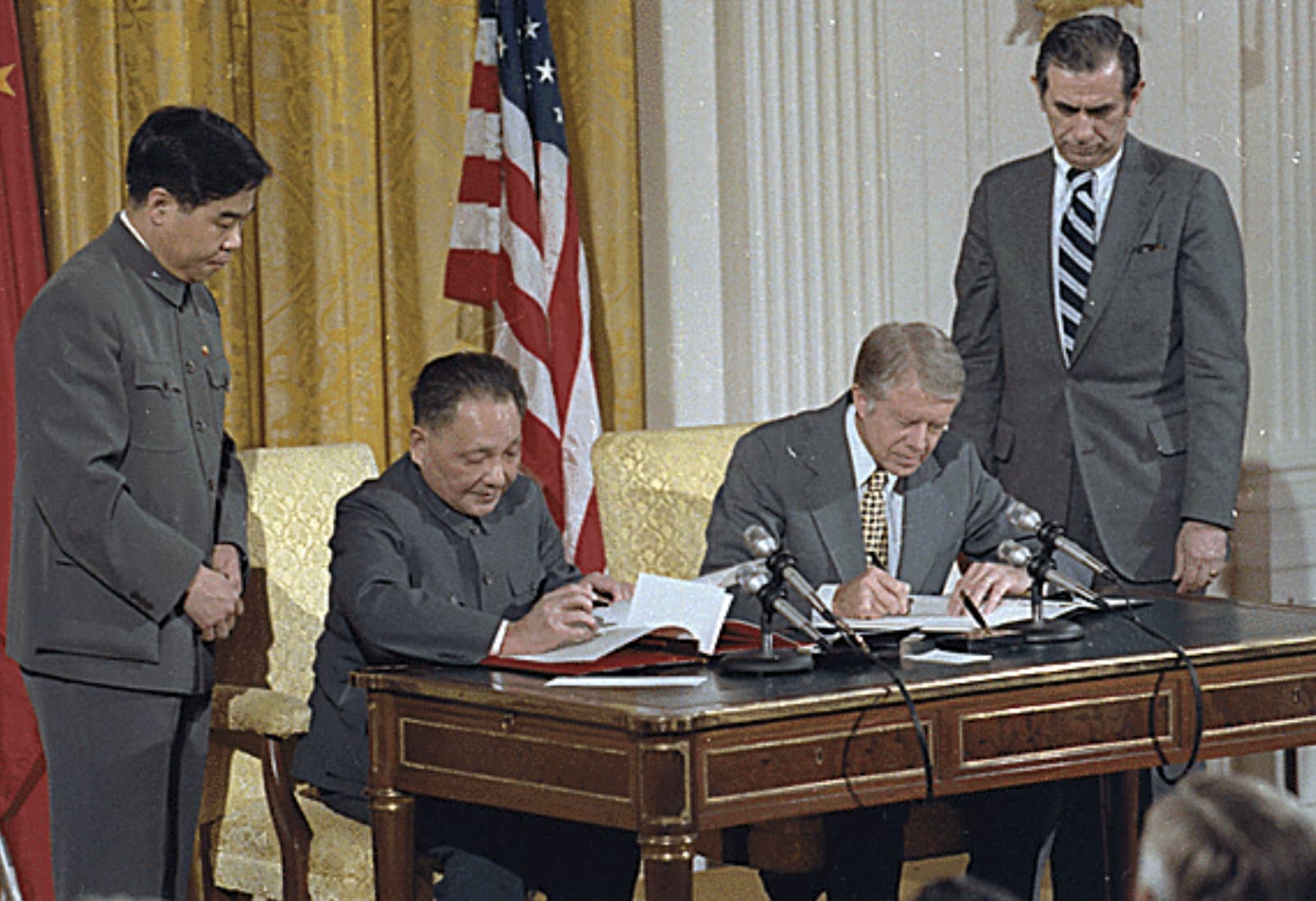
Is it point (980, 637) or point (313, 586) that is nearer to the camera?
point (980, 637)

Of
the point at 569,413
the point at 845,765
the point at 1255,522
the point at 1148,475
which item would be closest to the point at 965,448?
the point at 1148,475

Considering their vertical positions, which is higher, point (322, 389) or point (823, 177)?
point (823, 177)

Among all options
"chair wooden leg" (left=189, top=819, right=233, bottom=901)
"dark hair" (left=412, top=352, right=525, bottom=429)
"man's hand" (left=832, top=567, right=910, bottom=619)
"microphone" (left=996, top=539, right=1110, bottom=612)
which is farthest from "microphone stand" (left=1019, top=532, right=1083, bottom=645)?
"chair wooden leg" (left=189, top=819, right=233, bottom=901)

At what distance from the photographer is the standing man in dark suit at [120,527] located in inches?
121

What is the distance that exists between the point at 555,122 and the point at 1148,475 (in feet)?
5.98

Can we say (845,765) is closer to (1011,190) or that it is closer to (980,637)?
(980,637)

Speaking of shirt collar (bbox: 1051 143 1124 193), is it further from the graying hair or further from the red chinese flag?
the red chinese flag

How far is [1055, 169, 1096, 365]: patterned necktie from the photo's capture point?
13.5ft

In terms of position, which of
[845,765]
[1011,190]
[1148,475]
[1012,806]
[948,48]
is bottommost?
[1012,806]

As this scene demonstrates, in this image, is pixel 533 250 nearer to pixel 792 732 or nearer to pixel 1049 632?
pixel 1049 632

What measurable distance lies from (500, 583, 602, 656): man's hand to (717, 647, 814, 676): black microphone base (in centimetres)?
23

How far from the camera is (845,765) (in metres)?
2.81

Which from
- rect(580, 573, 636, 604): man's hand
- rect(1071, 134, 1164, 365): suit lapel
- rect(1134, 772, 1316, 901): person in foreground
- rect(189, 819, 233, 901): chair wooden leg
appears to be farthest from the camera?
rect(1071, 134, 1164, 365): suit lapel

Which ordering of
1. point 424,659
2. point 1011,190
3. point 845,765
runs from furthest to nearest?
point 1011,190 → point 424,659 → point 845,765
